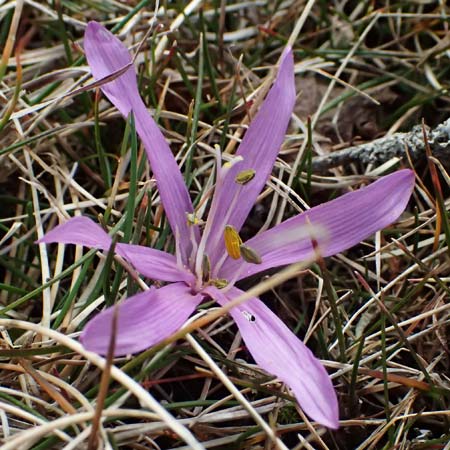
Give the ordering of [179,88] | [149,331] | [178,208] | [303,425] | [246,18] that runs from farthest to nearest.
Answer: [246,18]
[179,88]
[178,208]
[303,425]
[149,331]

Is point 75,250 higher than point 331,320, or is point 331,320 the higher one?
point 75,250

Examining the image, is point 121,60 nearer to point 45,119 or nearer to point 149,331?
point 45,119

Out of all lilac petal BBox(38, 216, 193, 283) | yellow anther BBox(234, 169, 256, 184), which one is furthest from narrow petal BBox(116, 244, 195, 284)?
yellow anther BBox(234, 169, 256, 184)

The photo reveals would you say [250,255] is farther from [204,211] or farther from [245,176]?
[204,211]

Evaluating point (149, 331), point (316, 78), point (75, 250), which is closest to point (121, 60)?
point (75, 250)

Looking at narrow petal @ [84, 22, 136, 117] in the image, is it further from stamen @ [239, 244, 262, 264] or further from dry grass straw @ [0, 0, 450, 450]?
stamen @ [239, 244, 262, 264]

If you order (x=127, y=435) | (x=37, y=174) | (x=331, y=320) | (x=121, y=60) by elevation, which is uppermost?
(x=121, y=60)

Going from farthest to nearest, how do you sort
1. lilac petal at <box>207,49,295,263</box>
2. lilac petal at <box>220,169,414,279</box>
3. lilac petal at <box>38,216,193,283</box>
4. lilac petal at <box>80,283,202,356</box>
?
lilac petal at <box>207,49,295,263</box>, lilac petal at <box>220,169,414,279</box>, lilac petal at <box>38,216,193,283</box>, lilac petal at <box>80,283,202,356</box>
